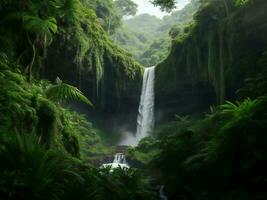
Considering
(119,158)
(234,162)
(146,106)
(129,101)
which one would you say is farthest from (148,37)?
(234,162)

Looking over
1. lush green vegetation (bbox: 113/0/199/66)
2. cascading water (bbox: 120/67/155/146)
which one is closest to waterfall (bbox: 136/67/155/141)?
cascading water (bbox: 120/67/155/146)

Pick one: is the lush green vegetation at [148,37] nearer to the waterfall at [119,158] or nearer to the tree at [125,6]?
the tree at [125,6]

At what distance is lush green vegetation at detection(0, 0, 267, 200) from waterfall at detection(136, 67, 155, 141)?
1.52 feet

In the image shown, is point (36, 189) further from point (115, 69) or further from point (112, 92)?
point (112, 92)

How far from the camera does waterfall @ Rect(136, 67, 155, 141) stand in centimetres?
2283

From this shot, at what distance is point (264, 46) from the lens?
50.7 ft

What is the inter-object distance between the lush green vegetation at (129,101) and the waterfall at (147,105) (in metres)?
0.46

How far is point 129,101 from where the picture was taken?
23.8 metres

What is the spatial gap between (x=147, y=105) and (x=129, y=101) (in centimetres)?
139

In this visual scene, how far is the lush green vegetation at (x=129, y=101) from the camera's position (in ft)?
19.0

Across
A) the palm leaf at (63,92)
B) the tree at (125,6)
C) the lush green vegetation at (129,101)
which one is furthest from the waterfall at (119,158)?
the tree at (125,6)

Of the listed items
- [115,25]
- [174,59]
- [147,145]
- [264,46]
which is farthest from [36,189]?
[115,25]

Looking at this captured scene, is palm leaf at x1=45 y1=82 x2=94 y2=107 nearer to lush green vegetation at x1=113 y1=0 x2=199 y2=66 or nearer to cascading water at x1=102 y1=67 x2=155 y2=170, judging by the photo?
cascading water at x1=102 y1=67 x2=155 y2=170

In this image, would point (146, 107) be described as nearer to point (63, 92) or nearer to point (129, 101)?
point (129, 101)
